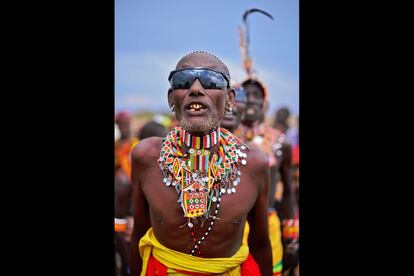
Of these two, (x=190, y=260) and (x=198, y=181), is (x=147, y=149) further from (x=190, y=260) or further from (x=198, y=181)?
(x=190, y=260)

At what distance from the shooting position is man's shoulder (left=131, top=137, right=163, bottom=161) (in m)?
2.95

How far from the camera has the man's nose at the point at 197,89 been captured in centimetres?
275

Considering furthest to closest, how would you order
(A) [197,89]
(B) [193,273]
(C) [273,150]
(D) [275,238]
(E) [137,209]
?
(C) [273,150] < (D) [275,238] < (E) [137,209] < (B) [193,273] < (A) [197,89]

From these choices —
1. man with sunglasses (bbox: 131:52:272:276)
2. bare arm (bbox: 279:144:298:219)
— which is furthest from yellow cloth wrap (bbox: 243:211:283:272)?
man with sunglasses (bbox: 131:52:272:276)

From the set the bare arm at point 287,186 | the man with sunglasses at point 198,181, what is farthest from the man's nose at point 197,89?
the bare arm at point 287,186

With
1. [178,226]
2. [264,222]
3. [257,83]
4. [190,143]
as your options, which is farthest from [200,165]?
[257,83]

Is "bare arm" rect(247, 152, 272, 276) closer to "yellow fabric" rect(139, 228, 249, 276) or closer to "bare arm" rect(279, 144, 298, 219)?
"yellow fabric" rect(139, 228, 249, 276)

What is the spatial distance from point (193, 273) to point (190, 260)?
7cm

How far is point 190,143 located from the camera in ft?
9.47

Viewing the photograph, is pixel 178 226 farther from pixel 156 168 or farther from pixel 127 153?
pixel 127 153

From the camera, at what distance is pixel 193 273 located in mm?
2854

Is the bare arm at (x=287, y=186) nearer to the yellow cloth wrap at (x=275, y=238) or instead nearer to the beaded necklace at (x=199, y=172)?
the yellow cloth wrap at (x=275, y=238)

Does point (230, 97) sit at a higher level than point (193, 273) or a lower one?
higher

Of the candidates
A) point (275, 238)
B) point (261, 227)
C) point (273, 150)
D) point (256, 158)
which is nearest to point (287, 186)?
point (273, 150)
